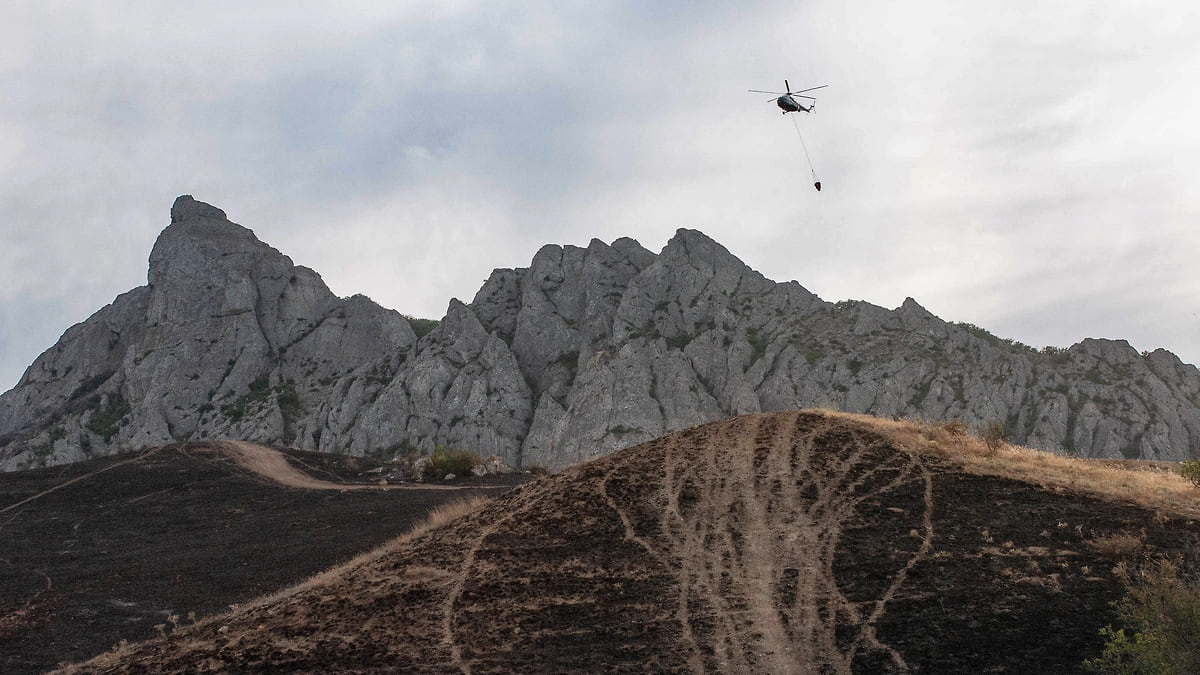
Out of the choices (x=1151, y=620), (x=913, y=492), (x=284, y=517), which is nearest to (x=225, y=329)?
(x=284, y=517)

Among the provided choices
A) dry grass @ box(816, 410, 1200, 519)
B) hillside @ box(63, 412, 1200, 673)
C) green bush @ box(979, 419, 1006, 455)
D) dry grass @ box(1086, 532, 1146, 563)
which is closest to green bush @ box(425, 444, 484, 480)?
hillside @ box(63, 412, 1200, 673)

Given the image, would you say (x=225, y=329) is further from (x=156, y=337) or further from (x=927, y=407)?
(x=927, y=407)

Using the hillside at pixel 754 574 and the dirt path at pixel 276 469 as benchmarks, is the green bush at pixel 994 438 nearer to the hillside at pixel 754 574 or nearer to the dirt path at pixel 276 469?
the hillside at pixel 754 574

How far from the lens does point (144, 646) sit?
53.2ft

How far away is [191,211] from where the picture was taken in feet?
368

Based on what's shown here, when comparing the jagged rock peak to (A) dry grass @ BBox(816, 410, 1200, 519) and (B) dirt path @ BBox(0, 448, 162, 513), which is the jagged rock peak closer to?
(B) dirt path @ BBox(0, 448, 162, 513)

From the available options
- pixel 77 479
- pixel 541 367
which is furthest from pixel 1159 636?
pixel 541 367

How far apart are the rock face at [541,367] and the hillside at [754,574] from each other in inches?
2041

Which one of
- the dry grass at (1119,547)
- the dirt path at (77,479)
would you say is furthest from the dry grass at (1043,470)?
the dirt path at (77,479)

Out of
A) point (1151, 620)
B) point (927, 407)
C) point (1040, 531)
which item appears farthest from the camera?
point (927, 407)

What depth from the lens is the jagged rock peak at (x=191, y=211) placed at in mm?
111688

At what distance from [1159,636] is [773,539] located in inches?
292

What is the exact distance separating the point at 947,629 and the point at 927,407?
2445 inches

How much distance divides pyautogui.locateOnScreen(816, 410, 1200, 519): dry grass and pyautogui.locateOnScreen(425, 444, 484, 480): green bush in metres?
28.5
